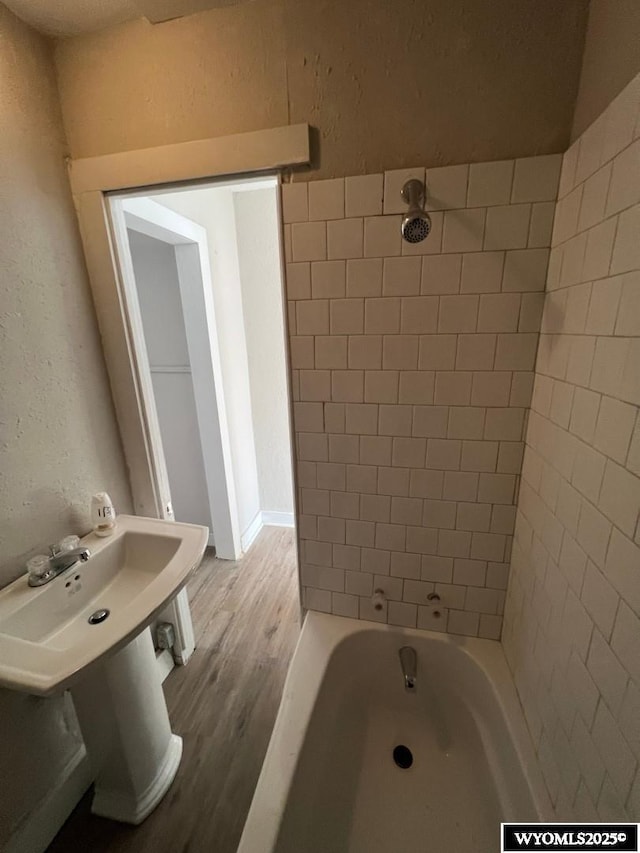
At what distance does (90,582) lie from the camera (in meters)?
1.06

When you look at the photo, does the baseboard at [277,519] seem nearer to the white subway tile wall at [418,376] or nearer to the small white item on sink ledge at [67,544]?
the white subway tile wall at [418,376]

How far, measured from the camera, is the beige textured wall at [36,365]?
91 centimetres

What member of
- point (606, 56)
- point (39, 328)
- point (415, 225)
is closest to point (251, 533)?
point (39, 328)

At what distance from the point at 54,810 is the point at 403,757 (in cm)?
113

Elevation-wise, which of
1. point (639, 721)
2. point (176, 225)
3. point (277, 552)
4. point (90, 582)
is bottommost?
point (277, 552)

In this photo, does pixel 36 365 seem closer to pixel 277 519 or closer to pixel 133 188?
pixel 133 188

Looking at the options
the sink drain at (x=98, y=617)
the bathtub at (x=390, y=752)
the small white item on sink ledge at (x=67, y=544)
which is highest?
the small white item on sink ledge at (x=67, y=544)

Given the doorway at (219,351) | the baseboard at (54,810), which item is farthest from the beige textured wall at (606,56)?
the baseboard at (54,810)

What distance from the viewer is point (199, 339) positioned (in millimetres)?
1904

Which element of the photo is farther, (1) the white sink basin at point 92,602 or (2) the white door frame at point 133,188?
(2) the white door frame at point 133,188

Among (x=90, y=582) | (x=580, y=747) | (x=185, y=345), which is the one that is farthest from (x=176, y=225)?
(x=580, y=747)

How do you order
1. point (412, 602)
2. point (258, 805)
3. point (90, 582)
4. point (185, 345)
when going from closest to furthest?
1. point (258, 805)
2. point (90, 582)
3. point (412, 602)
4. point (185, 345)

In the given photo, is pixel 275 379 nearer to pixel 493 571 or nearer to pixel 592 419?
pixel 493 571

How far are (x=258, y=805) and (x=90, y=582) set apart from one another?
2.49ft
